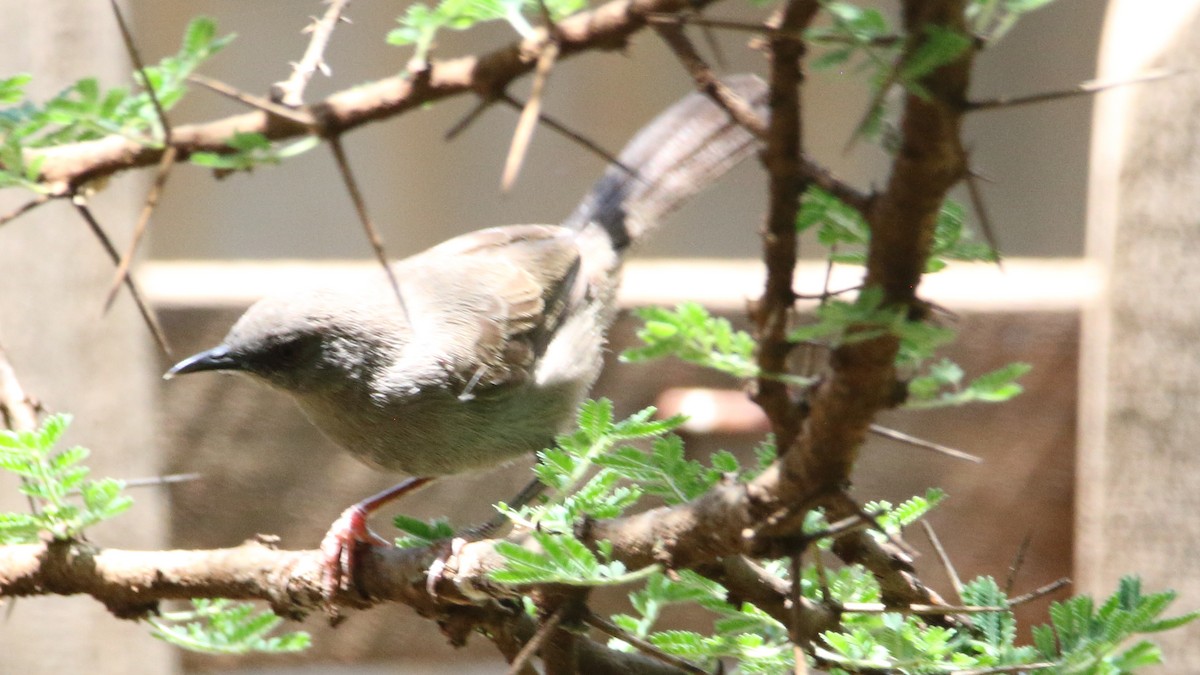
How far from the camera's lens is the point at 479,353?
93.2 inches

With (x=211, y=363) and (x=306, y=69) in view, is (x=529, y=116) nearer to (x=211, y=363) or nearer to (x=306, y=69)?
(x=306, y=69)

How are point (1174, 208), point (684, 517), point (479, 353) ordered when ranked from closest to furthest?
1. point (684, 517)
2. point (479, 353)
3. point (1174, 208)

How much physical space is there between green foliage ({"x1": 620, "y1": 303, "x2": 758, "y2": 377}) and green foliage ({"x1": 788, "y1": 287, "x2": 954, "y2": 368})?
206 millimetres

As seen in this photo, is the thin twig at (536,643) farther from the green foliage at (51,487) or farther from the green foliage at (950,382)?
the green foliage at (51,487)

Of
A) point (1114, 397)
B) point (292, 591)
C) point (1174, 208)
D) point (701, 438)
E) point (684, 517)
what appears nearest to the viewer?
point (684, 517)

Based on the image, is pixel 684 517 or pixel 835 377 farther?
pixel 684 517

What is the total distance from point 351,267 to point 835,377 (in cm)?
307

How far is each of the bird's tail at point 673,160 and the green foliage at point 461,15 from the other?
1001 mm

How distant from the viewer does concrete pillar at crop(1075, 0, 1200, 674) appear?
2725 millimetres

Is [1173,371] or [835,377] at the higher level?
[835,377]

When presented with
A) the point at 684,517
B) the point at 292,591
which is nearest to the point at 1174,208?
the point at 684,517

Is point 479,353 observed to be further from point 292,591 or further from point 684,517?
point 684,517

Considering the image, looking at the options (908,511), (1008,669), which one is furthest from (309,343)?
(1008,669)

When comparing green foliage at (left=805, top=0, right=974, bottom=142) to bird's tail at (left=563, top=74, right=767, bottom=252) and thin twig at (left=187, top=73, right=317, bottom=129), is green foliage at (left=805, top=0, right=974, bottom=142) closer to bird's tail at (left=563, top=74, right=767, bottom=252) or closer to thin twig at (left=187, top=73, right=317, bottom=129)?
thin twig at (left=187, top=73, right=317, bottom=129)
